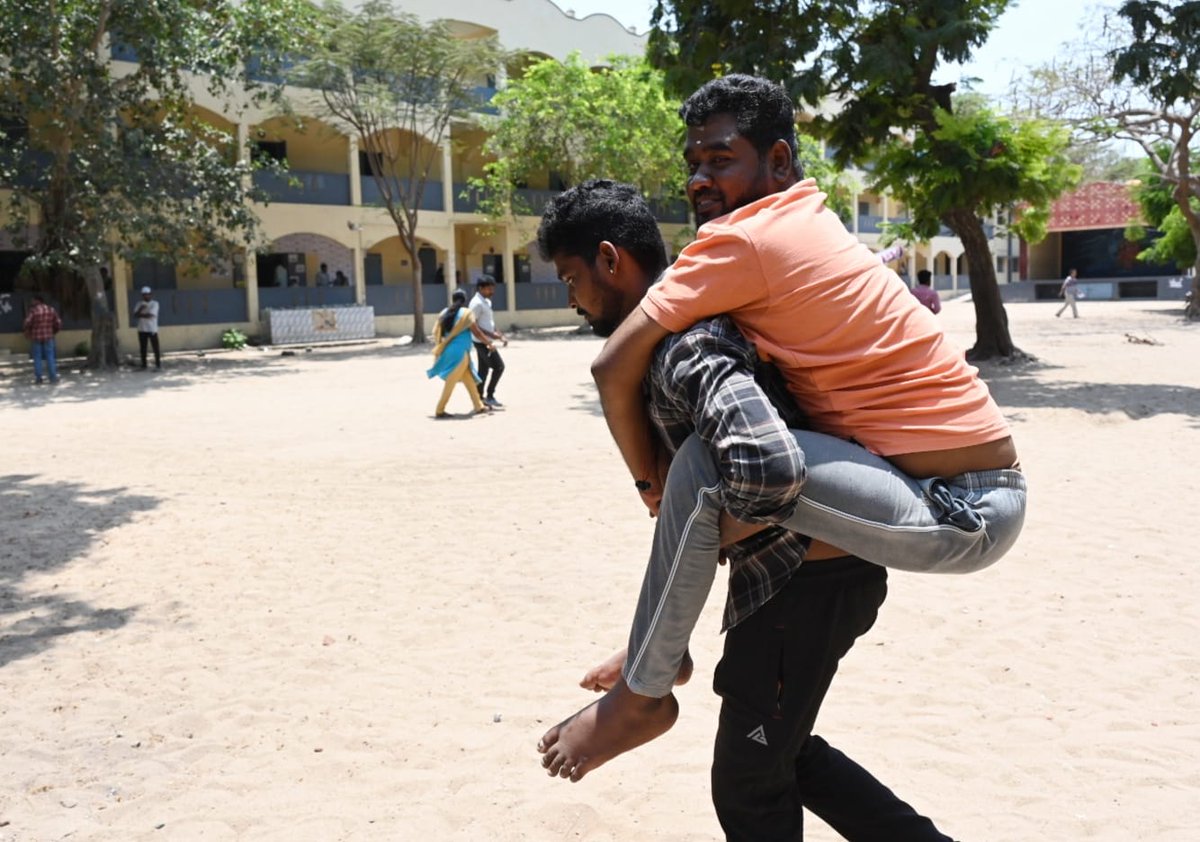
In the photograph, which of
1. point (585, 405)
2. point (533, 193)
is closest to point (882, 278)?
point (585, 405)

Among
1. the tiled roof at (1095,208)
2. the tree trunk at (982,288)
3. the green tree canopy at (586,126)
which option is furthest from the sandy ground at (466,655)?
the tiled roof at (1095,208)

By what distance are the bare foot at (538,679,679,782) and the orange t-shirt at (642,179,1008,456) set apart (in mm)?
644

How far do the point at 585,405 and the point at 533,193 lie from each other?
22637 mm

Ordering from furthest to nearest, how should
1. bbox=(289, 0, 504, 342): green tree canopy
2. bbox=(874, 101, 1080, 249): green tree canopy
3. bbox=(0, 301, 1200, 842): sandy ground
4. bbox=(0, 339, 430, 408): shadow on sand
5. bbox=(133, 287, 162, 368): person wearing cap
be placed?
bbox=(289, 0, 504, 342): green tree canopy
bbox=(133, 287, 162, 368): person wearing cap
bbox=(0, 339, 430, 408): shadow on sand
bbox=(874, 101, 1080, 249): green tree canopy
bbox=(0, 301, 1200, 842): sandy ground

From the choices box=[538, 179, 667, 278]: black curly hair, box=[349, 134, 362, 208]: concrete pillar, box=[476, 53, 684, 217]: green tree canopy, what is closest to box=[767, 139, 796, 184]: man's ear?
box=[538, 179, 667, 278]: black curly hair

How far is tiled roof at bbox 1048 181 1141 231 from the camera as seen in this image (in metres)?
49.2

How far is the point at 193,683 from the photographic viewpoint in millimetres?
4594

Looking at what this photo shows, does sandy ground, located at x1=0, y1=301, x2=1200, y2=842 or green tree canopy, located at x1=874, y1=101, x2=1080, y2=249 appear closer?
sandy ground, located at x1=0, y1=301, x2=1200, y2=842

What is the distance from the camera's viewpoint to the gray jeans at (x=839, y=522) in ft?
6.00

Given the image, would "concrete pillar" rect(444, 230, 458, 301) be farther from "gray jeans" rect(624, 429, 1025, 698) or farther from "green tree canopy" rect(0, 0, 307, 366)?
"gray jeans" rect(624, 429, 1025, 698)

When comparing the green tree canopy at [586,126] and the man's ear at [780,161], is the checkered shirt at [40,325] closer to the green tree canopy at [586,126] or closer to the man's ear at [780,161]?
the green tree canopy at [586,126]

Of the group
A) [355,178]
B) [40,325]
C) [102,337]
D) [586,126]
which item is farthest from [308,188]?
[40,325]

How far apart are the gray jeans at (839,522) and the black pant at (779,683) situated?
0.18 meters

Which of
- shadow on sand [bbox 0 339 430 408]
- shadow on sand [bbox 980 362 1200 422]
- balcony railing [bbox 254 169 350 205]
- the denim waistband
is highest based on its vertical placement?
balcony railing [bbox 254 169 350 205]
